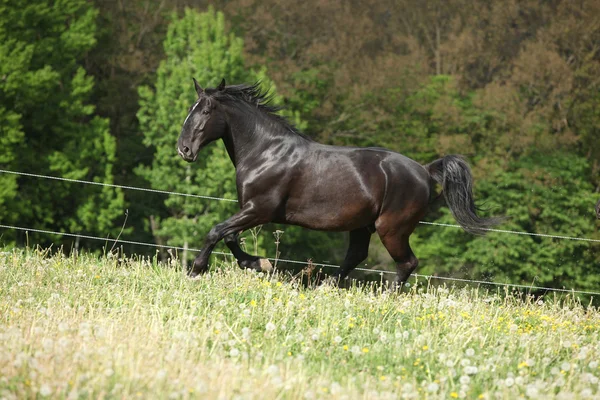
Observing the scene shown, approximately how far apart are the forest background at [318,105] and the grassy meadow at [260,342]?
22.2 m

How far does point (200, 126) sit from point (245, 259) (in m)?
1.48

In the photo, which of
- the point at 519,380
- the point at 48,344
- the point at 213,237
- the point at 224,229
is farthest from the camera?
the point at 224,229

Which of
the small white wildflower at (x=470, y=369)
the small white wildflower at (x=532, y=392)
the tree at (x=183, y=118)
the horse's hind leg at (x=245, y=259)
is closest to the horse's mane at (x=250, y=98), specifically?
the horse's hind leg at (x=245, y=259)

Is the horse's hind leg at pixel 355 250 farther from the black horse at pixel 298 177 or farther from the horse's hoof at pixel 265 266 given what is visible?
the horse's hoof at pixel 265 266

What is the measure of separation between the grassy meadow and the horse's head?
1477mm

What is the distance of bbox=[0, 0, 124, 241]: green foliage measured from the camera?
31.4 m

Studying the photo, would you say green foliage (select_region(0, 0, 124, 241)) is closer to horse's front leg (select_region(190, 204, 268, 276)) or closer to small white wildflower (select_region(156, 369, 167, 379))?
horse's front leg (select_region(190, 204, 268, 276))

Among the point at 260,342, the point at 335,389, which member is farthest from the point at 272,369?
the point at 260,342

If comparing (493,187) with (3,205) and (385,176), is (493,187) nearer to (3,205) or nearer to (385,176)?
(3,205)

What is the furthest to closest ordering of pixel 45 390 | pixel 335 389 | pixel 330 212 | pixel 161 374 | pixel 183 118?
1. pixel 183 118
2. pixel 330 212
3. pixel 335 389
4. pixel 161 374
5. pixel 45 390

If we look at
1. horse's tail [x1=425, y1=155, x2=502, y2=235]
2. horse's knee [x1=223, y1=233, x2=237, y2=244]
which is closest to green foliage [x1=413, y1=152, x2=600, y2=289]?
horse's tail [x1=425, y1=155, x2=502, y2=235]

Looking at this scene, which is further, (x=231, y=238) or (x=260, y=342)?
(x=231, y=238)

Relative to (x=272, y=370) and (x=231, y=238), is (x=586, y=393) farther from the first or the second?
(x=231, y=238)

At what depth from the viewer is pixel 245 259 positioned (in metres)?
9.32
